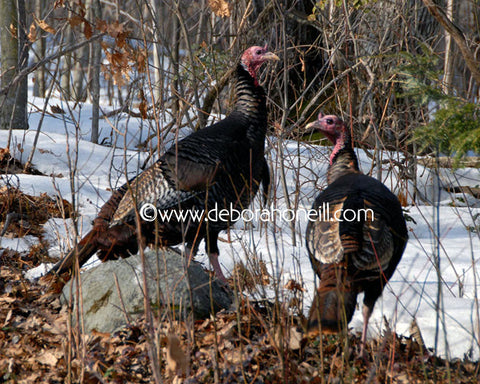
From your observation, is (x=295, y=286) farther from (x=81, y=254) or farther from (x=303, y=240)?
(x=303, y=240)

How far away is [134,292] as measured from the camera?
11.9ft

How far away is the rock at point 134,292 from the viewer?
356cm

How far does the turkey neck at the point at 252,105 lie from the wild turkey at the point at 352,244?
91 cm

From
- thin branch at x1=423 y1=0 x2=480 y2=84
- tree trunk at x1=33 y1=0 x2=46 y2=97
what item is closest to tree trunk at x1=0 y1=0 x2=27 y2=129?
tree trunk at x1=33 y1=0 x2=46 y2=97

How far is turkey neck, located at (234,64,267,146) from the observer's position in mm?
4363

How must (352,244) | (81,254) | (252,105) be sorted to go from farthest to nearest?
(252,105), (81,254), (352,244)

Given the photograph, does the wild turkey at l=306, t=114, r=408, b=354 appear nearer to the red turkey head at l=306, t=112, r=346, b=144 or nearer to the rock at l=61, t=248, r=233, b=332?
the red turkey head at l=306, t=112, r=346, b=144

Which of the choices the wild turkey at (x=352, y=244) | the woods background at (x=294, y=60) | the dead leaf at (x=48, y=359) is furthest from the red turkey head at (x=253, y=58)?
the dead leaf at (x=48, y=359)

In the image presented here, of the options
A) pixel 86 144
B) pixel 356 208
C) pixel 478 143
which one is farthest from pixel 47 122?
pixel 478 143

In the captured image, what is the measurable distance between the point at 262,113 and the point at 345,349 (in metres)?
2.36

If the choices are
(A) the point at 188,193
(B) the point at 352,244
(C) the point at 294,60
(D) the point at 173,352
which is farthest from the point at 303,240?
(D) the point at 173,352

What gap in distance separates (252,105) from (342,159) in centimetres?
84

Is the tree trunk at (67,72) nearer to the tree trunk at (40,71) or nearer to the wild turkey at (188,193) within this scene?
the tree trunk at (40,71)

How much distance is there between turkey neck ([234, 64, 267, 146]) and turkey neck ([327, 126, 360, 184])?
0.58 m
